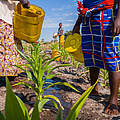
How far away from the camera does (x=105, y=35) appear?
1.40m

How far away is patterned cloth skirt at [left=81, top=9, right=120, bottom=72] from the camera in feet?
4.51

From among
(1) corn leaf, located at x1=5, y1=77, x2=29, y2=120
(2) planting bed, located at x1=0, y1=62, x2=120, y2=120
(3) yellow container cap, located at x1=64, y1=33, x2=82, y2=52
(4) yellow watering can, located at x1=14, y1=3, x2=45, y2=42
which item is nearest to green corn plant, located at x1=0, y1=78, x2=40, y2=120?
(1) corn leaf, located at x1=5, y1=77, x2=29, y2=120

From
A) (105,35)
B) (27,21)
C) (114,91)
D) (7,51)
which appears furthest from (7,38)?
(114,91)

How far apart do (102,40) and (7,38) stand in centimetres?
114

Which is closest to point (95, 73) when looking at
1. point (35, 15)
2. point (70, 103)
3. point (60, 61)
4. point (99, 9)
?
point (70, 103)

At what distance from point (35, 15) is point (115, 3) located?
908mm

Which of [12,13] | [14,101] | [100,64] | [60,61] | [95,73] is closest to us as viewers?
[14,101]

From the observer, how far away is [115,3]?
135 centimetres

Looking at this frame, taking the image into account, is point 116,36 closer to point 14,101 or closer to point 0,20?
point 14,101

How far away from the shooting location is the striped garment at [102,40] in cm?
137

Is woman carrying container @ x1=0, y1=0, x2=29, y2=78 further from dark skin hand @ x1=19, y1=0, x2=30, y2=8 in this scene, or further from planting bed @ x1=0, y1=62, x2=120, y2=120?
planting bed @ x1=0, y1=62, x2=120, y2=120

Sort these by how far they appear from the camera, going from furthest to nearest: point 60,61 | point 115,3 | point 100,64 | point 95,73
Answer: point 60,61
point 95,73
point 100,64
point 115,3

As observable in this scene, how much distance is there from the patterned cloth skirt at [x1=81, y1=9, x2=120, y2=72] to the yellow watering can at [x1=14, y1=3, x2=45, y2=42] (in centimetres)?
61

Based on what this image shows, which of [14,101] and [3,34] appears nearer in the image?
[14,101]
